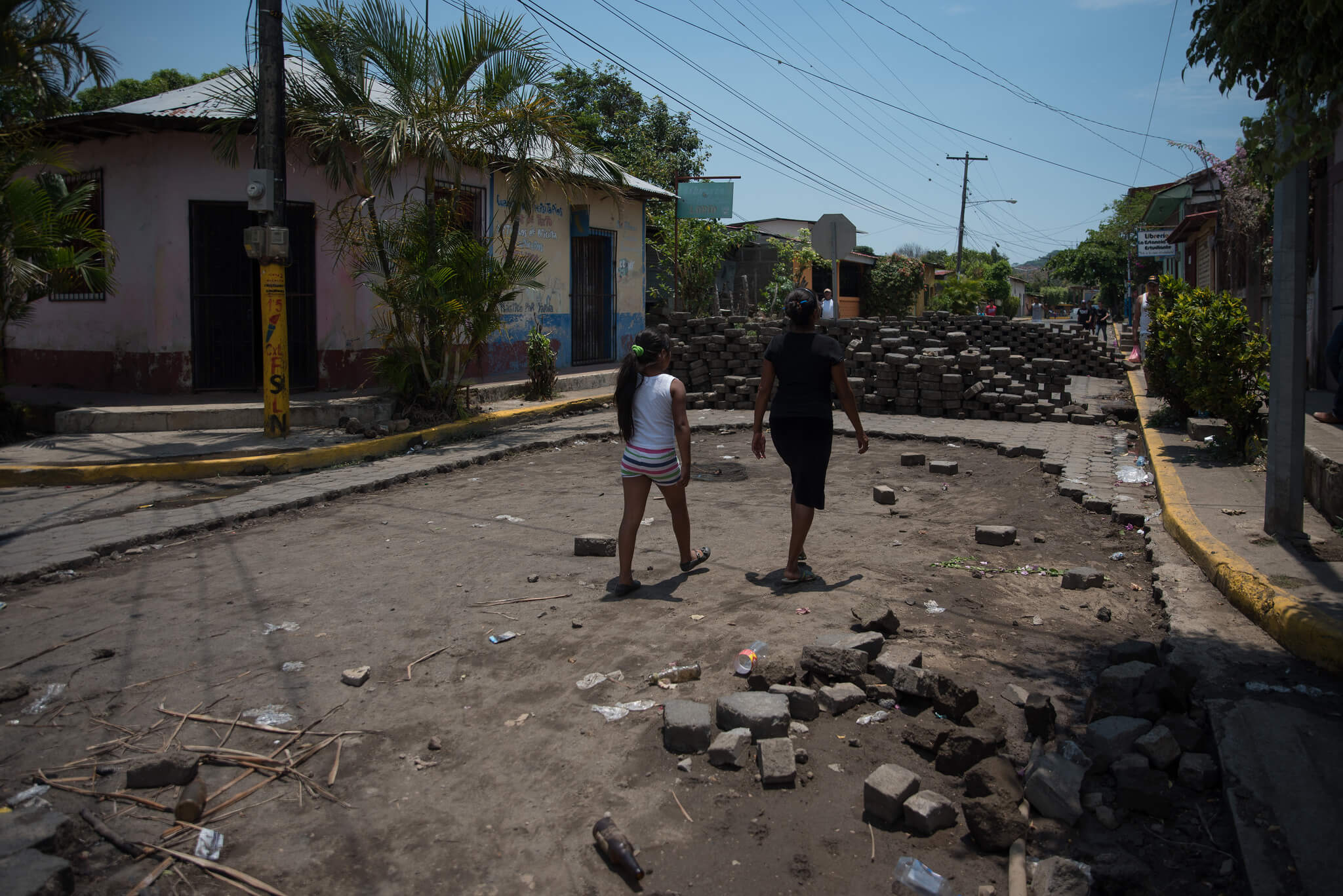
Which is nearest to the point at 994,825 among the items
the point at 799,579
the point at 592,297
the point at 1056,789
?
the point at 1056,789

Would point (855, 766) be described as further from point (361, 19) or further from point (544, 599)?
point (361, 19)

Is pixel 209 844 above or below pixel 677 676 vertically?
below

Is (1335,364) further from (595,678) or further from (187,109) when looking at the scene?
(187,109)

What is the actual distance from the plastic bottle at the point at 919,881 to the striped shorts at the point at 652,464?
293 centimetres

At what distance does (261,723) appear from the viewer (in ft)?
12.1

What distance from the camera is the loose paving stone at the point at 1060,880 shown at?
2600 mm

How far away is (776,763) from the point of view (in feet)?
10.6

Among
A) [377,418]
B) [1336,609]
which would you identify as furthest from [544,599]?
[377,418]

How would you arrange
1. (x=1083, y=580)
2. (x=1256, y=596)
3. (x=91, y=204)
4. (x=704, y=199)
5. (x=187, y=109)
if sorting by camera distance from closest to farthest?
(x=1256, y=596)
(x=1083, y=580)
(x=187, y=109)
(x=91, y=204)
(x=704, y=199)

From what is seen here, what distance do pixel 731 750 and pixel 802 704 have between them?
465 mm

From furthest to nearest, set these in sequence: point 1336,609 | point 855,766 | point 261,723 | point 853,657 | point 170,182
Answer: point 170,182 < point 1336,609 < point 853,657 < point 261,723 < point 855,766

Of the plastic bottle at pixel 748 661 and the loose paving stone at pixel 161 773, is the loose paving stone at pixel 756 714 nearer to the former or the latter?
the plastic bottle at pixel 748 661

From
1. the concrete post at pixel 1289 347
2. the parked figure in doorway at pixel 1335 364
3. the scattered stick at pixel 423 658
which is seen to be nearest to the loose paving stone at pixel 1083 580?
the concrete post at pixel 1289 347

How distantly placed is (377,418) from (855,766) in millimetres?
9336
